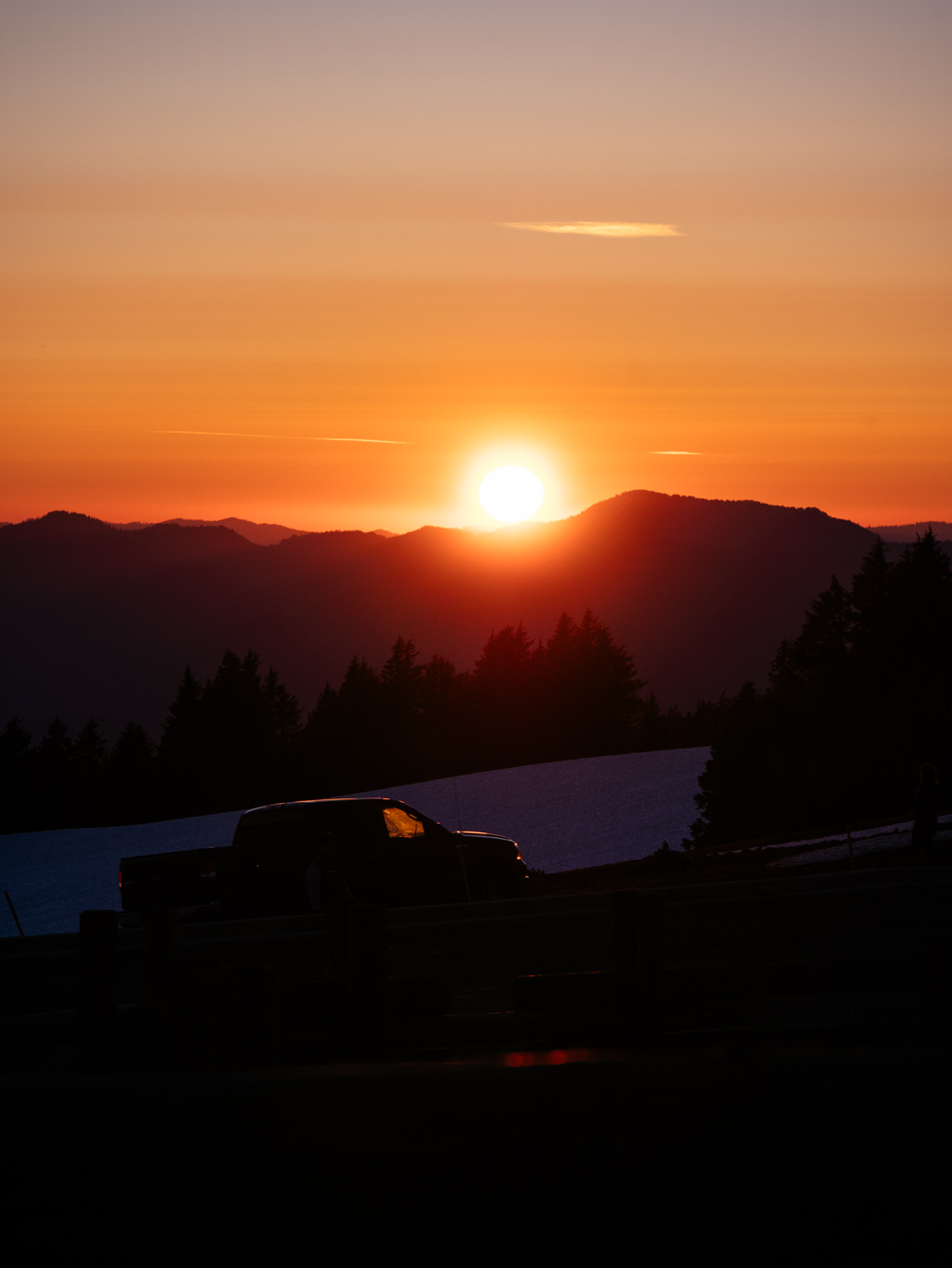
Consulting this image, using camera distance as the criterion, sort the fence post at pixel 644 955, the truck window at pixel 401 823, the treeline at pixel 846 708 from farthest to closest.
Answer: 1. the treeline at pixel 846 708
2. the truck window at pixel 401 823
3. the fence post at pixel 644 955

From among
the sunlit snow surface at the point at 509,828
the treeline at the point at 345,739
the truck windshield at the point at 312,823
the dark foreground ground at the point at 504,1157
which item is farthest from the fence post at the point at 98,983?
the treeline at the point at 345,739

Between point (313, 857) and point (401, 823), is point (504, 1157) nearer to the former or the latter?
point (313, 857)

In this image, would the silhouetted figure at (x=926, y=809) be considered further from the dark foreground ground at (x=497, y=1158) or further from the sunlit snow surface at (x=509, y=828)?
the dark foreground ground at (x=497, y=1158)

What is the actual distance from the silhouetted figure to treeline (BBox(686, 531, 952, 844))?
2001 centimetres

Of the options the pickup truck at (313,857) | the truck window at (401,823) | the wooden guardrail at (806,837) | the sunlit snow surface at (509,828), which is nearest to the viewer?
the pickup truck at (313,857)

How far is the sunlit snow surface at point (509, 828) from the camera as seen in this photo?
36156 millimetres

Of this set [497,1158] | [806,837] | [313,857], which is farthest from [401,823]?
[497,1158]

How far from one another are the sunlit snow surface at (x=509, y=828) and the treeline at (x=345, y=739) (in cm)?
5219

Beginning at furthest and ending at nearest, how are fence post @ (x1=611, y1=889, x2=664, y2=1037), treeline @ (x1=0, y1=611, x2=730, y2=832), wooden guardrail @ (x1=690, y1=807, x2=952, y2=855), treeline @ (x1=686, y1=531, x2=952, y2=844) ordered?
1. treeline @ (x1=0, y1=611, x2=730, y2=832)
2. treeline @ (x1=686, y1=531, x2=952, y2=844)
3. wooden guardrail @ (x1=690, y1=807, x2=952, y2=855)
4. fence post @ (x1=611, y1=889, x2=664, y2=1037)

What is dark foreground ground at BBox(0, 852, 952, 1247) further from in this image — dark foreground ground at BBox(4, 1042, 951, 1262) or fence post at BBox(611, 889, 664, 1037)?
fence post at BBox(611, 889, 664, 1037)

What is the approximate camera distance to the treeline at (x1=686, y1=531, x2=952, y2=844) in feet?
150

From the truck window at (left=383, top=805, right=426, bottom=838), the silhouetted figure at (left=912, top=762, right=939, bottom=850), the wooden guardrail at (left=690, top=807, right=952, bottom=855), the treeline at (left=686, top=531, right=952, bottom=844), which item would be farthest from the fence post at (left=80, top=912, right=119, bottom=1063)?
the treeline at (left=686, top=531, right=952, bottom=844)

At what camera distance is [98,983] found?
6.43 m

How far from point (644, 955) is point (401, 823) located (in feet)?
39.8
